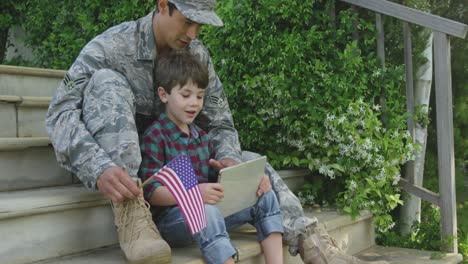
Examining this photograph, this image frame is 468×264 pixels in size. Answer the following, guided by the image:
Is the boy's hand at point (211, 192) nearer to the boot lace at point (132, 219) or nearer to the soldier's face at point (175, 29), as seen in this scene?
the boot lace at point (132, 219)

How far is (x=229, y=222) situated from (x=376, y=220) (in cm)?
116

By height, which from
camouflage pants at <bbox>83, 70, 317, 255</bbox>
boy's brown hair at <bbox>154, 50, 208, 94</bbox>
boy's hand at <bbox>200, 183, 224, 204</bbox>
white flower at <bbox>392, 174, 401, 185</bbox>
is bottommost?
white flower at <bbox>392, 174, 401, 185</bbox>

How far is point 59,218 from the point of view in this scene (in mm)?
2209

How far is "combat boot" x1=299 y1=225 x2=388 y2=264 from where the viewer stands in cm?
252

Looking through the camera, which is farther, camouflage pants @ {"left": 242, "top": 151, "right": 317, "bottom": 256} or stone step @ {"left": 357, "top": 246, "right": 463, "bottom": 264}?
stone step @ {"left": 357, "top": 246, "right": 463, "bottom": 264}

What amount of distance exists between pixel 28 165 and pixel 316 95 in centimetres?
152

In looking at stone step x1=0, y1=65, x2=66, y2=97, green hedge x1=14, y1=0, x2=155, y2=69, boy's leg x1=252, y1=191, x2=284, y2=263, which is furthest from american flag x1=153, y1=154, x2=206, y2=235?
green hedge x1=14, y1=0, x2=155, y2=69

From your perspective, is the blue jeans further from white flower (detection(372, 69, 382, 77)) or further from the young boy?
white flower (detection(372, 69, 382, 77))

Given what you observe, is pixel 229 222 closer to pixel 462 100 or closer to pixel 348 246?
pixel 348 246

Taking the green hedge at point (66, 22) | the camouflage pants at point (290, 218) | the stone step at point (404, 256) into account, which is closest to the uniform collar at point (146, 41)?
the camouflage pants at point (290, 218)

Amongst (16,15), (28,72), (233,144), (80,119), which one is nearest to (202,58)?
(233,144)

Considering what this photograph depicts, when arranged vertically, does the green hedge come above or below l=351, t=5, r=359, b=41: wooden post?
above

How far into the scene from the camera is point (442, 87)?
336 centimetres

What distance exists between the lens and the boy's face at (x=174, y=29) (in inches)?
95.9
